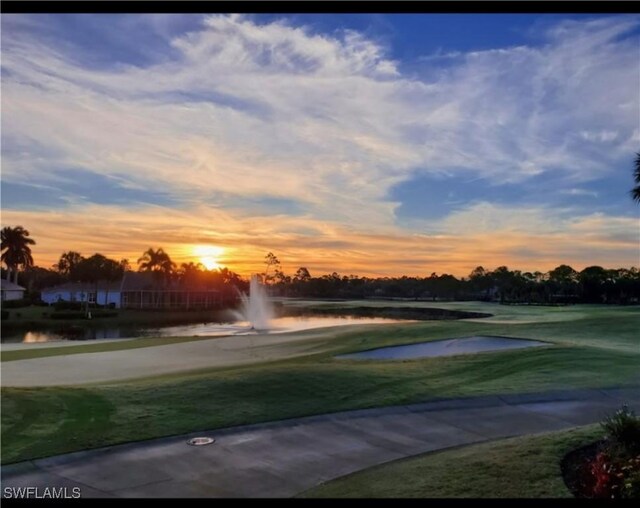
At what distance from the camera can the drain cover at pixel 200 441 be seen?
767 centimetres

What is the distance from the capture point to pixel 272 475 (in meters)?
6.45

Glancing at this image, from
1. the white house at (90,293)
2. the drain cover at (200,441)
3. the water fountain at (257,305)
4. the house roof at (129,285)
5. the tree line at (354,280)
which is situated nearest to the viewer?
the drain cover at (200,441)

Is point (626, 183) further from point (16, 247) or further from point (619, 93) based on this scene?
point (16, 247)

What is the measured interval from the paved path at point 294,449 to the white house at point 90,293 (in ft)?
184

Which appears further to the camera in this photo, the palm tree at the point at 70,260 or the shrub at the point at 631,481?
the palm tree at the point at 70,260

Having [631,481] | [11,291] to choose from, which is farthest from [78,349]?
[11,291]

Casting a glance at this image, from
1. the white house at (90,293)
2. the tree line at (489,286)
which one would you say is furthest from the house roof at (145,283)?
the tree line at (489,286)

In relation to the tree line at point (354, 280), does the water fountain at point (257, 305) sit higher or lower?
lower

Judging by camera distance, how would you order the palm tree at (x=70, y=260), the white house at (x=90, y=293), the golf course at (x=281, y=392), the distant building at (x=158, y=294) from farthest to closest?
the distant building at (x=158, y=294)
the white house at (x=90, y=293)
the palm tree at (x=70, y=260)
the golf course at (x=281, y=392)

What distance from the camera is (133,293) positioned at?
64.2 meters

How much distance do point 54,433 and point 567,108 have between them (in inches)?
448

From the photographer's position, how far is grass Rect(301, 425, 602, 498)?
558 centimetres

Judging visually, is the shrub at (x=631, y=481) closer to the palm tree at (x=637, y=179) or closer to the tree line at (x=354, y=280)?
the palm tree at (x=637, y=179)

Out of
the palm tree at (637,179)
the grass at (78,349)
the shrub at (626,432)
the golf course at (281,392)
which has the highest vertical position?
the palm tree at (637,179)
